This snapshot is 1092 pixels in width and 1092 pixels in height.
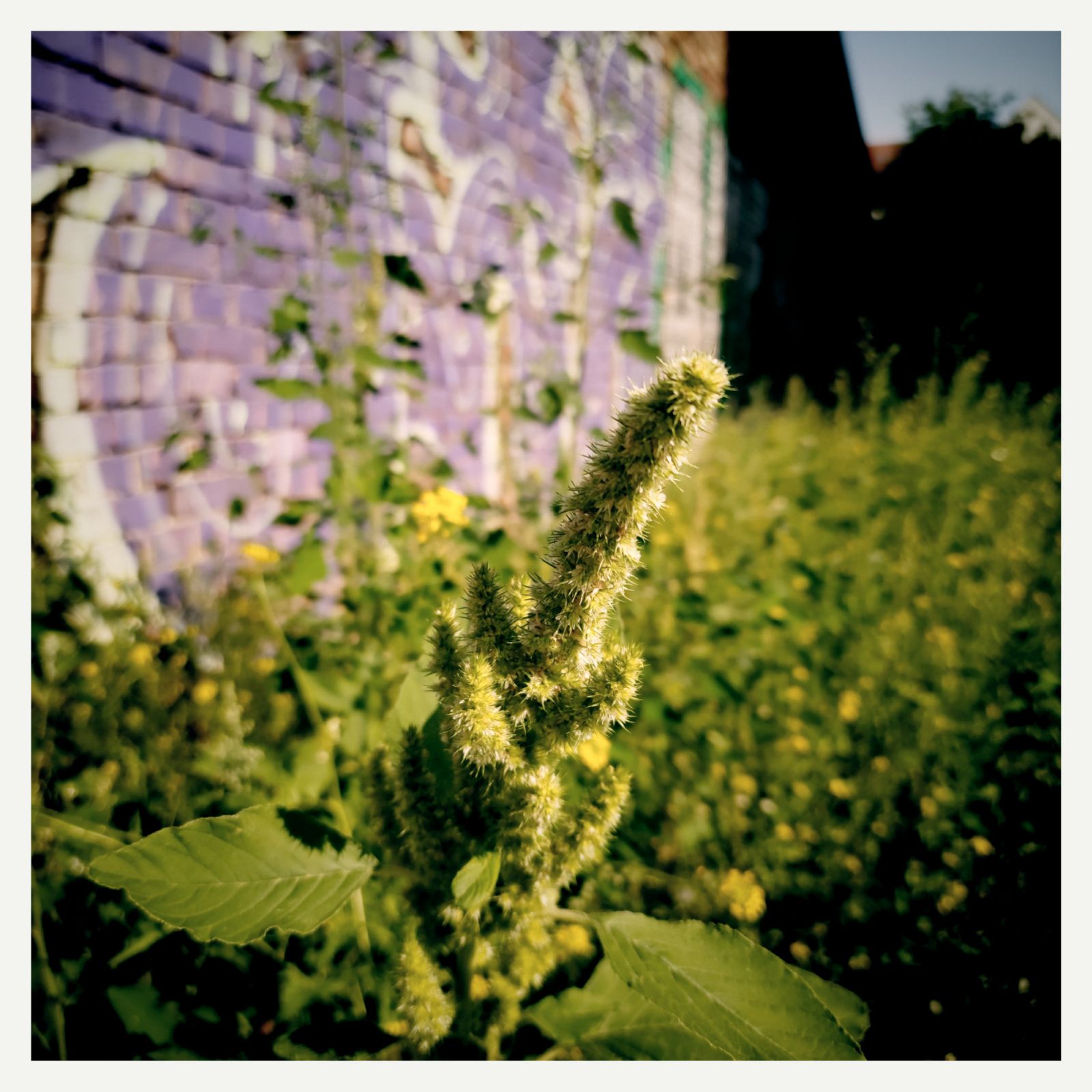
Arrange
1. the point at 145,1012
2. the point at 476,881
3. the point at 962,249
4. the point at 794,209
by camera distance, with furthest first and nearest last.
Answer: the point at 794,209 → the point at 962,249 → the point at 145,1012 → the point at 476,881

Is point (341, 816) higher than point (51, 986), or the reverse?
point (341, 816)

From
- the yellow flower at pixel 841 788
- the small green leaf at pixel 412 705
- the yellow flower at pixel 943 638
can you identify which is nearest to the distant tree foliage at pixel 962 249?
the yellow flower at pixel 943 638

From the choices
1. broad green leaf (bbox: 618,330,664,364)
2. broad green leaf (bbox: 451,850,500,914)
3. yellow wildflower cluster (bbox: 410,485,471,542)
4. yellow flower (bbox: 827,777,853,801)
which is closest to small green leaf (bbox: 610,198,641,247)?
broad green leaf (bbox: 618,330,664,364)

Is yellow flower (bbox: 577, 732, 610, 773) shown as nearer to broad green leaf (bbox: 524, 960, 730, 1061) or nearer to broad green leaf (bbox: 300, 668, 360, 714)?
broad green leaf (bbox: 524, 960, 730, 1061)

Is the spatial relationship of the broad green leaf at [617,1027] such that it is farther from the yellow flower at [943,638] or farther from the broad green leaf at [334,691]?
the yellow flower at [943,638]

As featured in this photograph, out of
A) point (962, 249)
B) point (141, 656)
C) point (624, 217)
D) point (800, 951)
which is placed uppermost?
point (962, 249)

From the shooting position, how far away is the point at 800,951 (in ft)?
4.90

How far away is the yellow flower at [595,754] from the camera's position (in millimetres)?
1303

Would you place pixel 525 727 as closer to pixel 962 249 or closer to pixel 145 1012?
pixel 145 1012

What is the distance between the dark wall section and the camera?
2875 millimetres

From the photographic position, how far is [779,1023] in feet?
2.52

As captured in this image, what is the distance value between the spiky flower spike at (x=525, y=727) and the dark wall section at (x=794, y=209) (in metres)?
1.60

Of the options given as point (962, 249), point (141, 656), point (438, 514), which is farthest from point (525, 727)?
point (962, 249)

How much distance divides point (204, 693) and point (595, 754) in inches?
41.4
